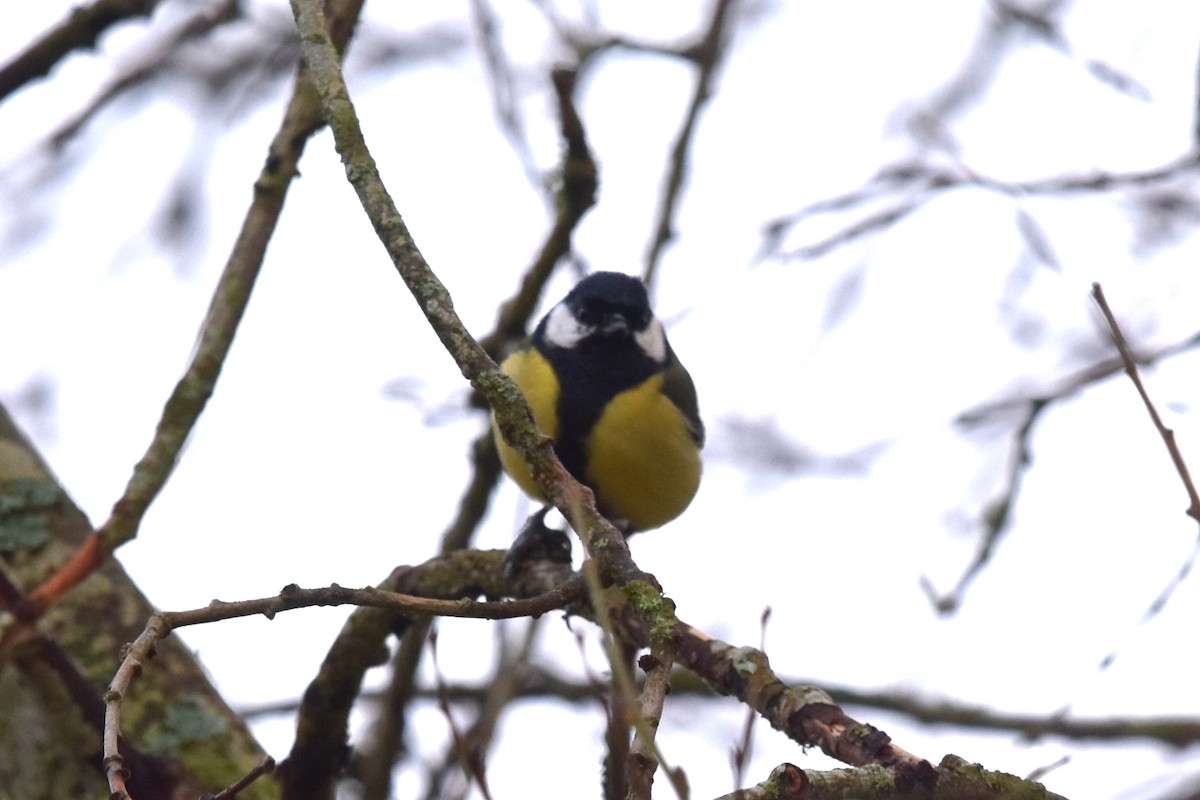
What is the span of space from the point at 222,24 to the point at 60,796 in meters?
2.29

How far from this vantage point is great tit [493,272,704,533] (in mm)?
3496

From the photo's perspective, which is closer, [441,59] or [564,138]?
[564,138]

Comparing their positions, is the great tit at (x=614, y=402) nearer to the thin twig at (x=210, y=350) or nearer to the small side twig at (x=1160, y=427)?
the thin twig at (x=210, y=350)

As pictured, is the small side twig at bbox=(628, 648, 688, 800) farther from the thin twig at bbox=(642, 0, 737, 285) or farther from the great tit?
the thin twig at bbox=(642, 0, 737, 285)

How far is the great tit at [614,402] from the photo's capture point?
3.50 m

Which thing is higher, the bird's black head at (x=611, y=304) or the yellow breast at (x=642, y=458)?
the bird's black head at (x=611, y=304)

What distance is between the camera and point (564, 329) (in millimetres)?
3850

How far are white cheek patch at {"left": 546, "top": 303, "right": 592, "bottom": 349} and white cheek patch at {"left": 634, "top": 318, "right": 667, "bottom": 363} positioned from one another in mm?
164

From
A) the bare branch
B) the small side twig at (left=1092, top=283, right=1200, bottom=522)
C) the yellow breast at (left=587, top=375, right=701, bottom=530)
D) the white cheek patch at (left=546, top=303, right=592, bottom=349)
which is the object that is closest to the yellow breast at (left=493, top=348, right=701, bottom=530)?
the yellow breast at (left=587, top=375, right=701, bottom=530)

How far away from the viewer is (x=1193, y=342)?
346cm

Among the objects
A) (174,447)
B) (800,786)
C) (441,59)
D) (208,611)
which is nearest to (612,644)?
(800,786)

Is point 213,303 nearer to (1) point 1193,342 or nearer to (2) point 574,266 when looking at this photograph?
(2) point 574,266

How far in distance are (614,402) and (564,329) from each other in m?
0.37

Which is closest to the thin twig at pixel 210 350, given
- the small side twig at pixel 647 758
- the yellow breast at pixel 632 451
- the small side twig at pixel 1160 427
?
the yellow breast at pixel 632 451
